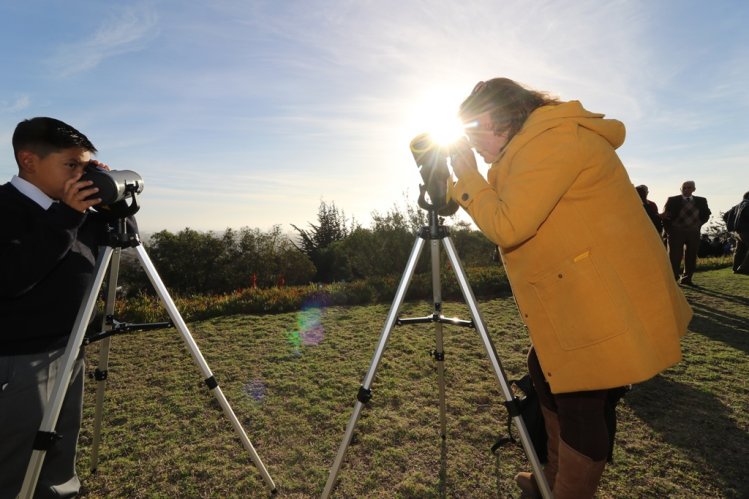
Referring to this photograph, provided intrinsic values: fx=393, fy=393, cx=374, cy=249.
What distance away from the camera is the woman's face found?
2.01 m

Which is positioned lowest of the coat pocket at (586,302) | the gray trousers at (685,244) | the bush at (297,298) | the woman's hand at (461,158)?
the bush at (297,298)

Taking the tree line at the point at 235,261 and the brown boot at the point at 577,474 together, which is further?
the tree line at the point at 235,261

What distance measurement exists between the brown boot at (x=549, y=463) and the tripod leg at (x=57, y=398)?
2.73 meters

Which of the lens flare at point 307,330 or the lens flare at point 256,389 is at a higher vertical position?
the lens flare at point 307,330

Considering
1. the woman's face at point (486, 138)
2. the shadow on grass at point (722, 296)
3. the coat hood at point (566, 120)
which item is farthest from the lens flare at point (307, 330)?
the shadow on grass at point (722, 296)

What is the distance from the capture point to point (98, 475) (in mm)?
2984

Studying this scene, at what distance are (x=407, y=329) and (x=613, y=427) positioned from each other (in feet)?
13.5

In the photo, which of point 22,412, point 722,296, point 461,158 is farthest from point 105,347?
point 722,296

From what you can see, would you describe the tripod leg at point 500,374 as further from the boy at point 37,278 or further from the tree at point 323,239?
the tree at point 323,239

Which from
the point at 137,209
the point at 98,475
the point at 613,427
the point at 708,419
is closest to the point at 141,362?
the point at 98,475

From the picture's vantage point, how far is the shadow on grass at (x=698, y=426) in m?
2.87

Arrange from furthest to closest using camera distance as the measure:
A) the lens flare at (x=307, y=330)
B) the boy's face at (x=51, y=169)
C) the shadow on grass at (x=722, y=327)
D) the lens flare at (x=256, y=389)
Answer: the lens flare at (x=307, y=330) < the shadow on grass at (x=722, y=327) < the lens flare at (x=256, y=389) < the boy's face at (x=51, y=169)

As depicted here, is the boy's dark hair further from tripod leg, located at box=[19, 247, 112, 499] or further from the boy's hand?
tripod leg, located at box=[19, 247, 112, 499]

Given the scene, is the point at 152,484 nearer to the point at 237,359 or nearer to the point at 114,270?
the point at 114,270
